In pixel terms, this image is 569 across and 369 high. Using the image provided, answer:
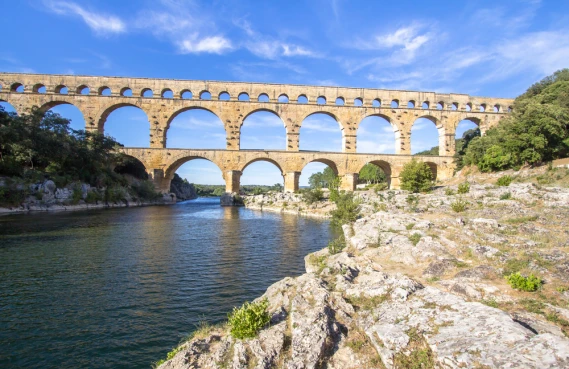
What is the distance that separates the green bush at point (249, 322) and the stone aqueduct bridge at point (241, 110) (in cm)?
3060

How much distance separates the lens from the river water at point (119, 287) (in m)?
4.63

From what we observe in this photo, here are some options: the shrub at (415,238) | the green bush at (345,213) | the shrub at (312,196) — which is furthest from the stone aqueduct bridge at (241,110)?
the shrub at (415,238)

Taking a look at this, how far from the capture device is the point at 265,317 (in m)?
4.26

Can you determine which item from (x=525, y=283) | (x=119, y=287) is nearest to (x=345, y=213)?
(x=525, y=283)

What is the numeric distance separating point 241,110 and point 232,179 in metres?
8.33

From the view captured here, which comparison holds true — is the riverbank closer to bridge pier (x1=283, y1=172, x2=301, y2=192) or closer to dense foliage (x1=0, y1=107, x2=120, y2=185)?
bridge pier (x1=283, y1=172, x2=301, y2=192)

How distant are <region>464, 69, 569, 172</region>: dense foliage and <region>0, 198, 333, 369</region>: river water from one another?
21211 millimetres

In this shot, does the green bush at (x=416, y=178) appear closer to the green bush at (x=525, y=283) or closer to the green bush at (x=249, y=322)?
the green bush at (x=525, y=283)

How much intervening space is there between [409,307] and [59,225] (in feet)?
59.4

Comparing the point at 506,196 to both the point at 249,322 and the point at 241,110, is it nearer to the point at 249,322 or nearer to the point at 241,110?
the point at 249,322

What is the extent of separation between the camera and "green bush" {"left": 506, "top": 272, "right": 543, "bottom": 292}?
5.01 metres

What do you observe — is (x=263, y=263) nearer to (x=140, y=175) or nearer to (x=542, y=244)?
(x=542, y=244)

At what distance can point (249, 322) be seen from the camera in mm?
4055

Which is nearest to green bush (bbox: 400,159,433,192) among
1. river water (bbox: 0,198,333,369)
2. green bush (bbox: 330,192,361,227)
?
green bush (bbox: 330,192,361,227)
